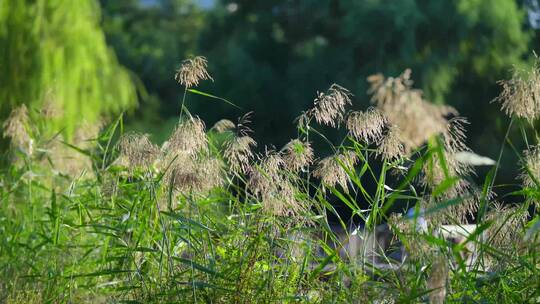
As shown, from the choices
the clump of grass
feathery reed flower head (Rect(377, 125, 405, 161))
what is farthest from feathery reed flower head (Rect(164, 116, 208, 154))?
feathery reed flower head (Rect(377, 125, 405, 161))

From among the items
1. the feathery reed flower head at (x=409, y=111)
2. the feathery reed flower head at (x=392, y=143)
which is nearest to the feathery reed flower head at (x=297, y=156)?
the feathery reed flower head at (x=392, y=143)

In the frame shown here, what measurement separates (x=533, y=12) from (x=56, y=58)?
28.7 feet

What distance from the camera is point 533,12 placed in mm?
13516

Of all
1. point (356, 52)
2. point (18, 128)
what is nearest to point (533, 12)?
point (356, 52)

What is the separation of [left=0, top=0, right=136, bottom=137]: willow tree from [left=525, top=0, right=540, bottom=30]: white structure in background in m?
7.96

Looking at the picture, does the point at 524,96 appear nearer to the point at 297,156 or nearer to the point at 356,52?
the point at 297,156

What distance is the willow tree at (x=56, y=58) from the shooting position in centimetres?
697

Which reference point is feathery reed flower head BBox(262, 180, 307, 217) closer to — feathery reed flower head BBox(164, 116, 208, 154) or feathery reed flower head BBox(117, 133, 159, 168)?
feathery reed flower head BBox(164, 116, 208, 154)

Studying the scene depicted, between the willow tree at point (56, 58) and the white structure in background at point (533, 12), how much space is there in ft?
26.1

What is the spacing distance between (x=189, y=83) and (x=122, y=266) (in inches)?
29.9

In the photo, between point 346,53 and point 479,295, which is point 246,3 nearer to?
point 346,53

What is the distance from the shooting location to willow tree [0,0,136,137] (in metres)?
6.97

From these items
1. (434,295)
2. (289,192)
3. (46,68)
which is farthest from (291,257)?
(46,68)

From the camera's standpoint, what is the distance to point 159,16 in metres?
28.3
